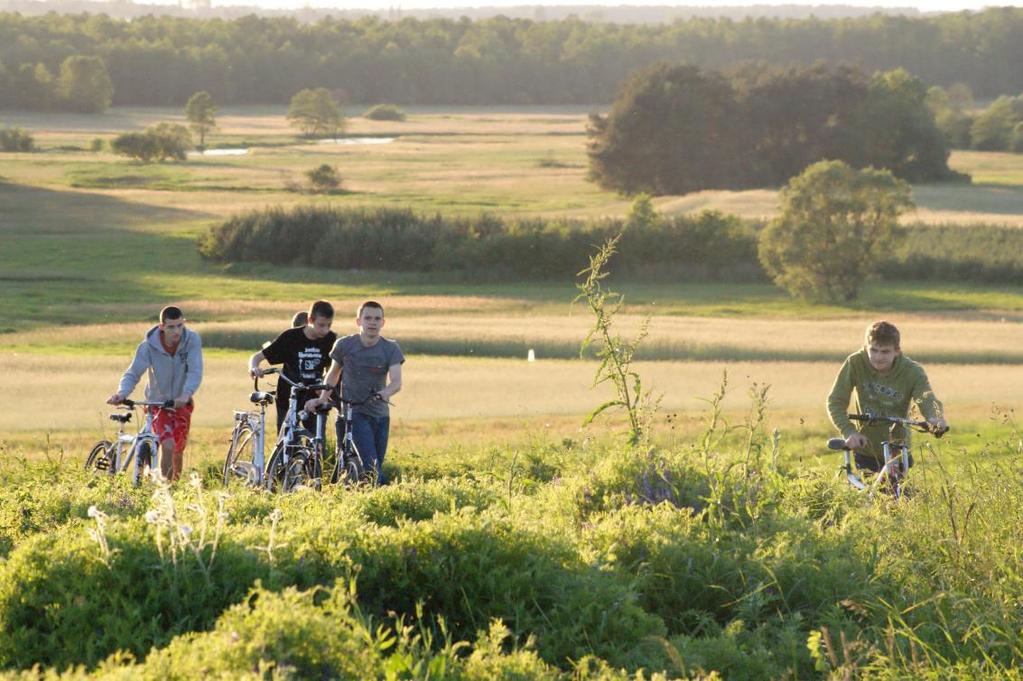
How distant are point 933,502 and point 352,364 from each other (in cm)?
523

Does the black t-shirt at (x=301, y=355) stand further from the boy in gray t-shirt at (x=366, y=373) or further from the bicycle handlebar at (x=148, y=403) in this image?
the bicycle handlebar at (x=148, y=403)

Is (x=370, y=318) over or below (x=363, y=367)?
over

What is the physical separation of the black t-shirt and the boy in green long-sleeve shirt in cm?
479

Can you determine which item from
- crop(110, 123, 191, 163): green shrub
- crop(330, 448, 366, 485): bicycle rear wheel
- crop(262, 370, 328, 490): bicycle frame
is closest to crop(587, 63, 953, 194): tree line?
crop(110, 123, 191, 163): green shrub

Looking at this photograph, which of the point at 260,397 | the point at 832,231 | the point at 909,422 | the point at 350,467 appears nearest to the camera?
the point at 909,422

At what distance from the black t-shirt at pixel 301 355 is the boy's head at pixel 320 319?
0.09m

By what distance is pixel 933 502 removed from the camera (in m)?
8.89

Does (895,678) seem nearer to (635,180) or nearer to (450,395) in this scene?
(450,395)

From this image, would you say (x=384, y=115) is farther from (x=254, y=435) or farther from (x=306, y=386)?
(x=254, y=435)

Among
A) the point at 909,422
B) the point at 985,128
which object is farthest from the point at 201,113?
the point at 909,422

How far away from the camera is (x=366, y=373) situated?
1245 cm

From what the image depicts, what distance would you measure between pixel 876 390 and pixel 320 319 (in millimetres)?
4963

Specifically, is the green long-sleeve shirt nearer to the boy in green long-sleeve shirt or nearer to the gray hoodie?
the boy in green long-sleeve shirt

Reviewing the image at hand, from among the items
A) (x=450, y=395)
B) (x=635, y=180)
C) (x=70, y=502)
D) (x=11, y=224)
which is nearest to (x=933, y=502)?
(x=70, y=502)
